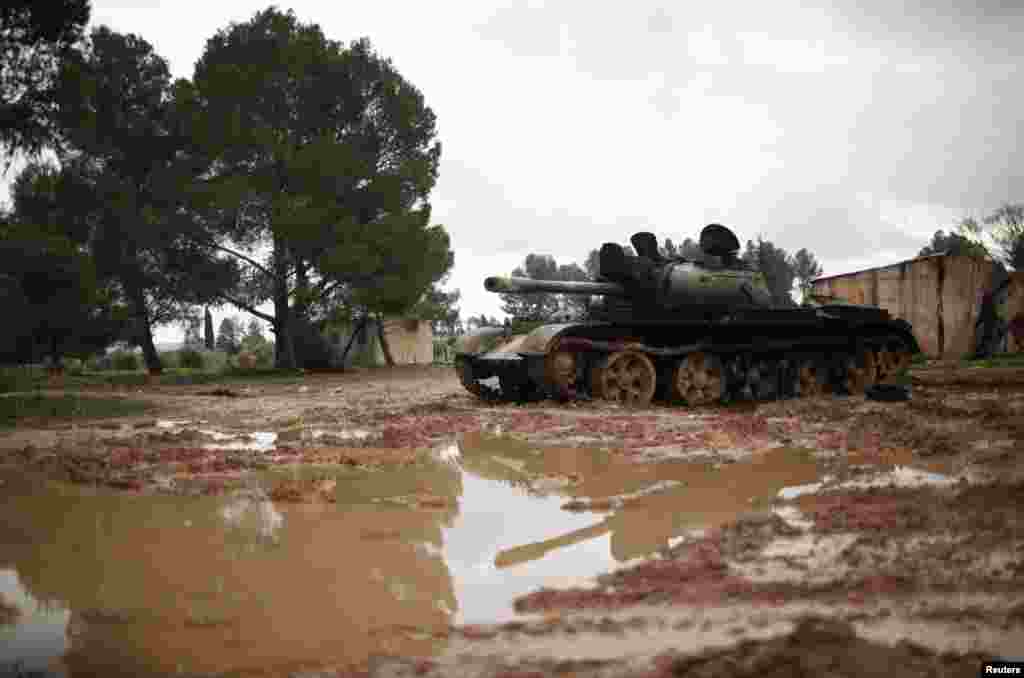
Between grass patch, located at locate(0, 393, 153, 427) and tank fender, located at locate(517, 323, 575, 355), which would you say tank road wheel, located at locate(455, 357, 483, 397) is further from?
grass patch, located at locate(0, 393, 153, 427)

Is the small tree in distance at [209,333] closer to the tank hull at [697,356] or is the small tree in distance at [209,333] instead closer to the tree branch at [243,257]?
the tree branch at [243,257]

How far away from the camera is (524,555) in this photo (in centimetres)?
467

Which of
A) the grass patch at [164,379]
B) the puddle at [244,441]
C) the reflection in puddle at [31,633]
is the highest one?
the grass patch at [164,379]

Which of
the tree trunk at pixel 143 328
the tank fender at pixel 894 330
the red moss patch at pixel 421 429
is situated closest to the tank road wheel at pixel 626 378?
the red moss patch at pixel 421 429

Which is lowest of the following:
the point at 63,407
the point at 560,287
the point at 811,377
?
the point at 63,407

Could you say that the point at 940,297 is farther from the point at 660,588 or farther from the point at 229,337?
the point at 229,337

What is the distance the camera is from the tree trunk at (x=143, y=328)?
89.1 feet

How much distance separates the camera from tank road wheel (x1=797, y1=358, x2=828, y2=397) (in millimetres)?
15617

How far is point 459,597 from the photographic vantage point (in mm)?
3938

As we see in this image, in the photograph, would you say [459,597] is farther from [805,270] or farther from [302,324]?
[805,270]

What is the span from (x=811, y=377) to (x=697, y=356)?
2.88 metres

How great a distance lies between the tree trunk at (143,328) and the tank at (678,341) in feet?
52.6

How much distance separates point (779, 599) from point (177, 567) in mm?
2922
